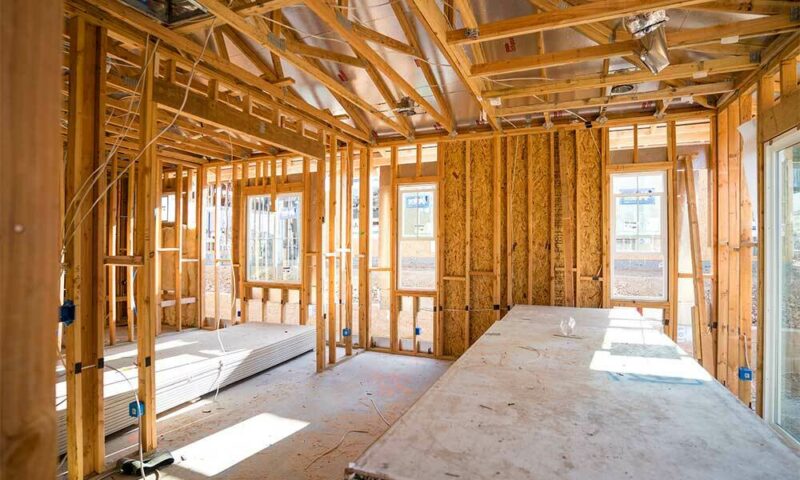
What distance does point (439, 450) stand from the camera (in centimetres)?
164

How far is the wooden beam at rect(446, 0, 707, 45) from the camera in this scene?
248 cm

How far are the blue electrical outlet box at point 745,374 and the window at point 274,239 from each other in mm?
6162

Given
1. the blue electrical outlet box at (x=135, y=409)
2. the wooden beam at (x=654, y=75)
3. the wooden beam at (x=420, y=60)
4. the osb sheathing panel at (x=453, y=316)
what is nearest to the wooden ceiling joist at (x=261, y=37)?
the wooden beam at (x=420, y=60)

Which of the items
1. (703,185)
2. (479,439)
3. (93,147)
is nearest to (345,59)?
(93,147)

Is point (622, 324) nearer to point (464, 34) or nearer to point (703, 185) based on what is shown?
point (464, 34)

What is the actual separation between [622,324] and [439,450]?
328 cm

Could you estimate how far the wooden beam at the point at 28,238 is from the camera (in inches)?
20.7

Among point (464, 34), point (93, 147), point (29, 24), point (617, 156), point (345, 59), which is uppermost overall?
point (345, 59)

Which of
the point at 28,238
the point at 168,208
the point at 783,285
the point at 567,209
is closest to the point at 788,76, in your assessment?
the point at 783,285

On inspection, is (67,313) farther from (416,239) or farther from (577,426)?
(416,239)

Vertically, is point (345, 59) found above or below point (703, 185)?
above

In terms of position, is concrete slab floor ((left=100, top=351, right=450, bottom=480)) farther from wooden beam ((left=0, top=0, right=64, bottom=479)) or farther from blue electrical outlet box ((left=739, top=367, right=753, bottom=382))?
blue electrical outlet box ((left=739, top=367, right=753, bottom=382))

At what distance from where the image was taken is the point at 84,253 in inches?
112

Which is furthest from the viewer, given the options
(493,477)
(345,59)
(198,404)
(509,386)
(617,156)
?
(617,156)
